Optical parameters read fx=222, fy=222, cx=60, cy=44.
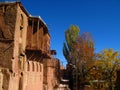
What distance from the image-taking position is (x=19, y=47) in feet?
66.9

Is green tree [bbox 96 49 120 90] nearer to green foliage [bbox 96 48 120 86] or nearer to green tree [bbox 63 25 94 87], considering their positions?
green foliage [bbox 96 48 120 86]

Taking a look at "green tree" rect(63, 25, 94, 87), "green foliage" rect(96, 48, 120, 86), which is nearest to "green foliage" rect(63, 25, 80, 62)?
"green tree" rect(63, 25, 94, 87)

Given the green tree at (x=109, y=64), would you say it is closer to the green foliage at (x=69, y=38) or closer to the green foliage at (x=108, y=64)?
the green foliage at (x=108, y=64)

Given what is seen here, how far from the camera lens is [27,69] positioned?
2236 centimetres

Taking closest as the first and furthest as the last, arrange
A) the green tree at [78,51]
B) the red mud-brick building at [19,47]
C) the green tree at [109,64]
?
1. the red mud-brick building at [19,47]
2. the green tree at [109,64]
3. the green tree at [78,51]

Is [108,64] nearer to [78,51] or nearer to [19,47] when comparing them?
[78,51]

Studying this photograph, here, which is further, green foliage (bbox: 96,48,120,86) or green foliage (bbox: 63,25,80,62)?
green foliage (bbox: 63,25,80,62)

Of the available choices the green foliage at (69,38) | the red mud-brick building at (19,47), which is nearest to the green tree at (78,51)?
→ the green foliage at (69,38)

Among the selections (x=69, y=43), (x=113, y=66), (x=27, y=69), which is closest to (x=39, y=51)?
(x=27, y=69)

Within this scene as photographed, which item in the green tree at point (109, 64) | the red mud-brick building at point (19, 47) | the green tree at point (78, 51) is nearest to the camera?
the red mud-brick building at point (19, 47)

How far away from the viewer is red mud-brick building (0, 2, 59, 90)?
1842 centimetres

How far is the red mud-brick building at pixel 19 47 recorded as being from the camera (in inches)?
725

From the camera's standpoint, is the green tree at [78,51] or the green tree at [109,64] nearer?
the green tree at [109,64]

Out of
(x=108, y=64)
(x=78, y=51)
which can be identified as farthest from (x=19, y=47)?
(x=78, y=51)
